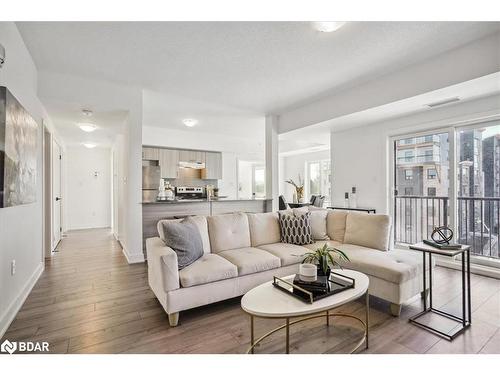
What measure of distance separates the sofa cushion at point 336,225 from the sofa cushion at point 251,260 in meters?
1.09

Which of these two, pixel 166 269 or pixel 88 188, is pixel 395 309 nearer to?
pixel 166 269

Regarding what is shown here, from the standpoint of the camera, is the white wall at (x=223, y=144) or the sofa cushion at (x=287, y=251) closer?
the sofa cushion at (x=287, y=251)

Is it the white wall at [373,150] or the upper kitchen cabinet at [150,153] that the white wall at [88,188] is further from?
the white wall at [373,150]

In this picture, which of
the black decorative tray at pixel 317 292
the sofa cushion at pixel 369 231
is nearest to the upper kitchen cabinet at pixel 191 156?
the sofa cushion at pixel 369 231

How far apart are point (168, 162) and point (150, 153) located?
0.48m

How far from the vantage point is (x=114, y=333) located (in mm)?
2066

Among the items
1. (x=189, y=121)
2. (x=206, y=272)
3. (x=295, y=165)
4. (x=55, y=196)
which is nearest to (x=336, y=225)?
(x=206, y=272)

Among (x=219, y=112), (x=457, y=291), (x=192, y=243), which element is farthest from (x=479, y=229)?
(x=219, y=112)

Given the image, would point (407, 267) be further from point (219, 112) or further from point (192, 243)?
point (219, 112)

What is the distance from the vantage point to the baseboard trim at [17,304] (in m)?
2.11

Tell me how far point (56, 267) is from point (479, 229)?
6.14 metres

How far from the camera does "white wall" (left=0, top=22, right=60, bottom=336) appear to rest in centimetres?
216

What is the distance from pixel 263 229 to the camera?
3.38 metres
